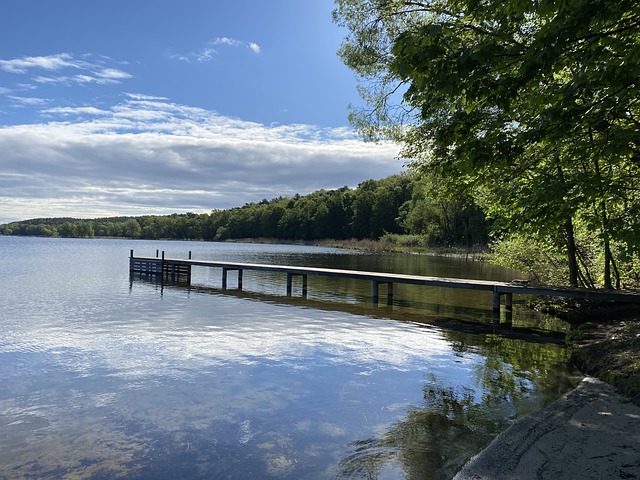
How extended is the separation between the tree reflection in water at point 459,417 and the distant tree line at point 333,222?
62.2 metres

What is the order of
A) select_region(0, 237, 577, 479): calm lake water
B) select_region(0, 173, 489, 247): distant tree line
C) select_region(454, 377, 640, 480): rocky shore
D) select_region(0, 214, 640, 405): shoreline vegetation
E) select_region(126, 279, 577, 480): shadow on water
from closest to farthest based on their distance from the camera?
select_region(454, 377, 640, 480): rocky shore, select_region(126, 279, 577, 480): shadow on water, select_region(0, 237, 577, 479): calm lake water, select_region(0, 214, 640, 405): shoreline vegetation, select_region(0, 173, 489, 247): distant tree line

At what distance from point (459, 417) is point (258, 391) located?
3584mm

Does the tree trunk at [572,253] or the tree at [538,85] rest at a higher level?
the tree at [538,85]

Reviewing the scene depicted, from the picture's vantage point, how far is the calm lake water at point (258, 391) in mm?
5781

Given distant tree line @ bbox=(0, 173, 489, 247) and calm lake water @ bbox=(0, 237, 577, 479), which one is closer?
calm lake water @ bbox=(0, 237, 577, 479)

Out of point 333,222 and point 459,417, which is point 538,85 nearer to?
point 459,417

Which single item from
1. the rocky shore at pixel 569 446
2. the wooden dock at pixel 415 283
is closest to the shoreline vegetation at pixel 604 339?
the wooden dock at pixel 415 283

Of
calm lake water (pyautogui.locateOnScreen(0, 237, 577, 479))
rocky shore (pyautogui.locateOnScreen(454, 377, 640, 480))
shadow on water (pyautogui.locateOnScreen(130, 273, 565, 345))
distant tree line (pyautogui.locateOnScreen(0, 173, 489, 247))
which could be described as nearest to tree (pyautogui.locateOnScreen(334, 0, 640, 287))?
rocky shore (pyautogui.locateOnScreen(454, 377, 640, 480))

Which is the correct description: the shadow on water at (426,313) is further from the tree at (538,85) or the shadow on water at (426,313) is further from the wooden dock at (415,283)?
the tree at (538,85)

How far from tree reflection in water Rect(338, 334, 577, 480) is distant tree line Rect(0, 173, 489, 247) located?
Answer: 204 ft

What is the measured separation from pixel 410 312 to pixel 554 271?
261 inches

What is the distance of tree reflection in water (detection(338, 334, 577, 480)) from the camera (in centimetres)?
559

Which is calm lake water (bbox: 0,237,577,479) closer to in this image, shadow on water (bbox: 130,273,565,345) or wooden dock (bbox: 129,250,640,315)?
shadow on water (bbox: 130,273,565,345)

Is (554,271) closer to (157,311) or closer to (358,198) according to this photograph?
(157,311)
